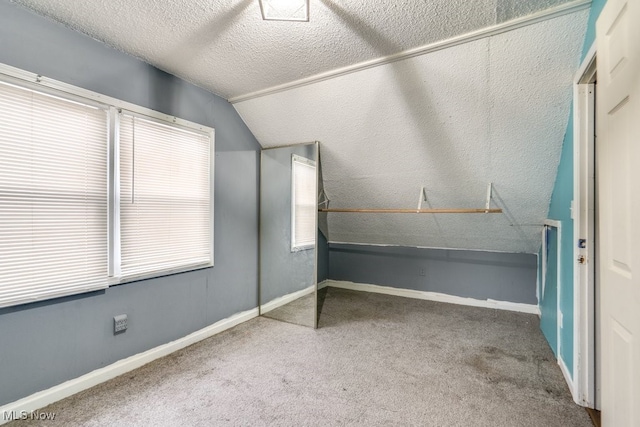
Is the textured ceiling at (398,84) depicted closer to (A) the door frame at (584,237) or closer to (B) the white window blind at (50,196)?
(A) the door frame at (584,237)

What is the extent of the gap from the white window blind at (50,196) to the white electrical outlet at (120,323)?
26 cm

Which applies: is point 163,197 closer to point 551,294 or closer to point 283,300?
point 283,300

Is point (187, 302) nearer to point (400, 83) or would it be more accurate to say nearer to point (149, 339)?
point (149, 339)

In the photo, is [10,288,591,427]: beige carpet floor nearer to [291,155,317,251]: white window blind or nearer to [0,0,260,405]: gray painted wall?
[0,0,260,405]: gray painted wall

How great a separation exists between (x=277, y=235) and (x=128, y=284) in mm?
1496

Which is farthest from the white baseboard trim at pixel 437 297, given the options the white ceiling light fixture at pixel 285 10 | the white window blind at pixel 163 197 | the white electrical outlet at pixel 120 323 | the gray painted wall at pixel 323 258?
the white ceiling light fixture at pixel 285 10

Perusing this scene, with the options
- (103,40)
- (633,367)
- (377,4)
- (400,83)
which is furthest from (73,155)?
(633,367)

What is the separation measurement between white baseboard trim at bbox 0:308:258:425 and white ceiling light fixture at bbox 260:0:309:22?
2440 mm

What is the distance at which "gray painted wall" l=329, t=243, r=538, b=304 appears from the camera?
3.46 metres

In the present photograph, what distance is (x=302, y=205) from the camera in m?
3.25

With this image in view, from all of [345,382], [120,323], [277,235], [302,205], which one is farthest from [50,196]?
[345,382]

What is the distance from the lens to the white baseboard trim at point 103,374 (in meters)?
1.64

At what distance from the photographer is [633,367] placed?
90 cm

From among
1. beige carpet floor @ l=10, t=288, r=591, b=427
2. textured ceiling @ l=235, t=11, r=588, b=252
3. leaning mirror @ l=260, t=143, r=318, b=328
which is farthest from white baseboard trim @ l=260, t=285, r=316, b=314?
textured ceiling @ l=235, t=11, r=588, b=252
